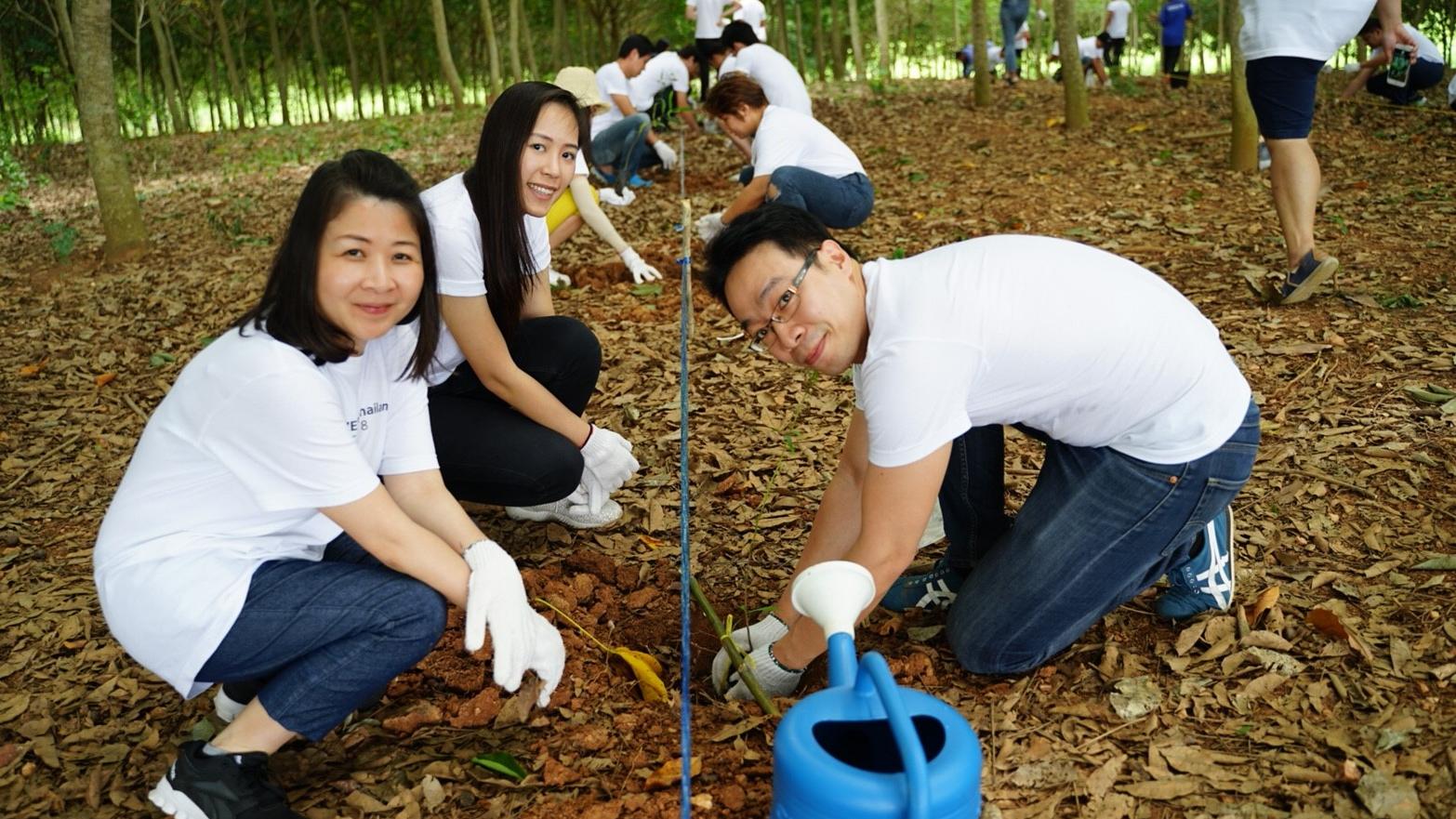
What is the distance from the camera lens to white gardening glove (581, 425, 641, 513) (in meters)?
3.05

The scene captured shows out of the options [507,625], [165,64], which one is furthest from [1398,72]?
[165,64]

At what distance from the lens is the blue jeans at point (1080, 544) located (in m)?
2.17

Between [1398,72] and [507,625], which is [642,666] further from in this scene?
[1398,72]

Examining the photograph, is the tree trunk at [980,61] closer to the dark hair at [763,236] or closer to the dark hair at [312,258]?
the dark hair at [763,236]

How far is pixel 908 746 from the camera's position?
117cm

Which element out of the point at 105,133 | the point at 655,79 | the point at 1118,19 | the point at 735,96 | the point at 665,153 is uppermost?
the point at 1118,19

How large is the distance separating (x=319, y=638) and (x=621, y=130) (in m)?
6.72

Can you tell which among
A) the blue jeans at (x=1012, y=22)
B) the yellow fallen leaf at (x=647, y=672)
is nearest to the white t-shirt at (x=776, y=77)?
the yellow fallen leaf at (x=647, y=672)

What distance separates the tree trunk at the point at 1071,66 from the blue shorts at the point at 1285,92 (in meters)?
3.76

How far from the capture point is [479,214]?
9.14 ft

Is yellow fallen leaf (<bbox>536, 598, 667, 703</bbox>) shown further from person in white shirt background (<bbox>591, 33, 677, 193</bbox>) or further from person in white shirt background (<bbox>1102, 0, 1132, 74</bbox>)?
person in white shirt background (<bbox>1102, 0, 1132, 74</bbox>)

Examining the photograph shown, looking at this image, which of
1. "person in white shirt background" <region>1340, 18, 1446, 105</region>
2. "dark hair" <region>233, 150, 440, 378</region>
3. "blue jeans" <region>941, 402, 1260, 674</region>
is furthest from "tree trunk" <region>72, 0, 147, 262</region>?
"person in white shirt background" <region>1340, 18, 1446, 105</region>

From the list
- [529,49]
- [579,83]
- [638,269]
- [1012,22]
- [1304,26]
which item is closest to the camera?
[1304,26]

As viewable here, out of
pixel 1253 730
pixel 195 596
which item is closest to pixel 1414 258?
pixel 1253 730
